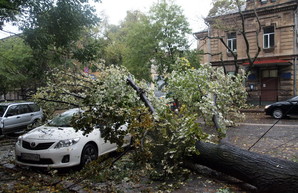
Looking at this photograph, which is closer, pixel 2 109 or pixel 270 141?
pixel 270 141

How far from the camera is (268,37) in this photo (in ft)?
71.3

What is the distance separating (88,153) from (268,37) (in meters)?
21.0

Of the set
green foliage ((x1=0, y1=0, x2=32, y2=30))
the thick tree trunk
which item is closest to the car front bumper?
the thick tree trunk

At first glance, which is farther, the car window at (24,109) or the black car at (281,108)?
the black car at (281,108)

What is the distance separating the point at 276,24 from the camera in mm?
21000

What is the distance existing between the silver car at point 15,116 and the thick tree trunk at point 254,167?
7.76 metres

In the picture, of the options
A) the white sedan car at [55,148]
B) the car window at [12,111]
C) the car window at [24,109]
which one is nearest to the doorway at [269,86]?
the car window at [24,109]

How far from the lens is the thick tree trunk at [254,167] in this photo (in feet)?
11.9

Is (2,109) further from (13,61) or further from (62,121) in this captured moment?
(13,61)

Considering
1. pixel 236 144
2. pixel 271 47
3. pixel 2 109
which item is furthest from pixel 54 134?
pixel 271 47

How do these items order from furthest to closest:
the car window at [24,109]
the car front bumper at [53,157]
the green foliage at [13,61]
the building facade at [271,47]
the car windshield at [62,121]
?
the building facade at [271,47] < the green foliage at [13,61] < the car window at [24,109] < the car windshield at [62,121] < the car front bumper at [53,157]

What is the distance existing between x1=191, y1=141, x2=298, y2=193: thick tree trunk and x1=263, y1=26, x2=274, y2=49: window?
20.0m

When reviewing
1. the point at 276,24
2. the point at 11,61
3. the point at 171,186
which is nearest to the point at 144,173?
the point at 171,186

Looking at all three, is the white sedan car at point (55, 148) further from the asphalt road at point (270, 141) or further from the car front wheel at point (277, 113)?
the car front wheel at point (277, 113)
